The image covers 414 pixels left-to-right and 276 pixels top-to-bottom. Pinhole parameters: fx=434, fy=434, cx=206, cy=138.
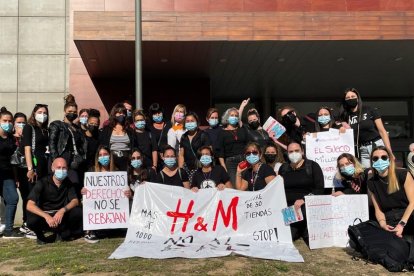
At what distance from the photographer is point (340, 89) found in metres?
15.7

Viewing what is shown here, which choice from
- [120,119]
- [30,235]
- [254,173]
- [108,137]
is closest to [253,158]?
[254,173]

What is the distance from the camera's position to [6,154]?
7.18m

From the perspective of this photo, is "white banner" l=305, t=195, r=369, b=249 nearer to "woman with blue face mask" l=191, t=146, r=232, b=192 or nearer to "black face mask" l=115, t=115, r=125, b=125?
"woman with blue face mask" l=191, t=146, r=232, b=192

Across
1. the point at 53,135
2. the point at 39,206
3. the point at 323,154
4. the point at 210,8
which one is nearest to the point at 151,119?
the point at 53,135

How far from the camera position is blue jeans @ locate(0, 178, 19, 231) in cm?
712

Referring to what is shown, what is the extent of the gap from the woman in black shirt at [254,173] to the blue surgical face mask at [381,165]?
1478 mm

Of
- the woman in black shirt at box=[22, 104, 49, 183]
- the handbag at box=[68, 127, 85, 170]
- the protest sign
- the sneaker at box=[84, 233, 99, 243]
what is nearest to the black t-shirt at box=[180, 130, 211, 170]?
the protest sign

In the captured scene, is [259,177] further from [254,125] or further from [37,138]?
[37,138]

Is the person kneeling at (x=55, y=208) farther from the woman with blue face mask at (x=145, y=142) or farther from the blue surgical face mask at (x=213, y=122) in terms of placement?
the blue surgical face mask at (x=213, y=122)

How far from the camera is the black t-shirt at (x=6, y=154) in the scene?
23.3 ft

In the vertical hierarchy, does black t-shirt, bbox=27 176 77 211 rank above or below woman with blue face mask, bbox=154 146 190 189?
below

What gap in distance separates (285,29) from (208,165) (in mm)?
4016

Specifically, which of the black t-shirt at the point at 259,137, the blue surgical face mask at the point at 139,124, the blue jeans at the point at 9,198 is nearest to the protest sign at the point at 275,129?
the black t-shirt at the point at 259,137

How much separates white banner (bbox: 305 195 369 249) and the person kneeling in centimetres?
353
